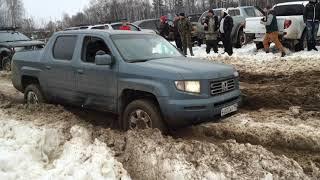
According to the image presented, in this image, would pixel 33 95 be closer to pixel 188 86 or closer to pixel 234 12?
pixel 188 86

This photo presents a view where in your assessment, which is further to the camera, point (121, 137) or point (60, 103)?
point (60, 103)

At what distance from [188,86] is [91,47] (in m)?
2.03

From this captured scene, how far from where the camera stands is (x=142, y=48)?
750cm

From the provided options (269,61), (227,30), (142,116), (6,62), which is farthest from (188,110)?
(6,62)

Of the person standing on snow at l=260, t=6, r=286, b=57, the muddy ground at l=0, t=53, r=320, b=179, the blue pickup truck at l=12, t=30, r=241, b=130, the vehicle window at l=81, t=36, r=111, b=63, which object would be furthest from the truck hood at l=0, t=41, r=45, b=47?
the vehicle window at l=81, t=36, r=111, b=63

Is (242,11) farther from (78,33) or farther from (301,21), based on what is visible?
(78,33)

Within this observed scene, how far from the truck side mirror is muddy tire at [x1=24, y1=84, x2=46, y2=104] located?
7.18 ft

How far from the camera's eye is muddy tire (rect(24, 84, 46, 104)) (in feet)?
28.6

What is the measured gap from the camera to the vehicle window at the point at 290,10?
16.2m

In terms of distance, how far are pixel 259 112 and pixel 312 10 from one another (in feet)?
25.4

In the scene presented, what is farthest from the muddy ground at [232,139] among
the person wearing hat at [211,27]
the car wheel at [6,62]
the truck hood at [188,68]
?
the person wearing hat at [211,27]

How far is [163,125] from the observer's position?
6.61 m

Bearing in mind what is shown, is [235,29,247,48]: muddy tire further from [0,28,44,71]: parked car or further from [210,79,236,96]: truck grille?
[210,79,236,96]: truck grille

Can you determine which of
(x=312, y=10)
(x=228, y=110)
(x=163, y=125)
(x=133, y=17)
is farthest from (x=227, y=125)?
(x=133, y=17)
